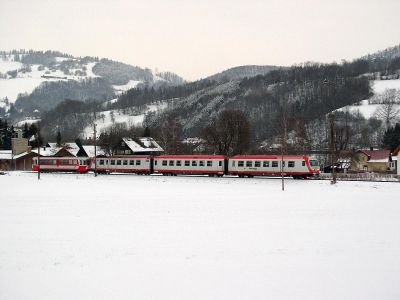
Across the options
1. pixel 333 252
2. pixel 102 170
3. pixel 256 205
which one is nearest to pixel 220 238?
pixel 333 252

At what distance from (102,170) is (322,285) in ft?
182

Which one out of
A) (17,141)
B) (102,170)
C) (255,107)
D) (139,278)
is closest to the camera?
(139,278)

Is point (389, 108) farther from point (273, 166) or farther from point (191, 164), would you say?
point (191, 164)

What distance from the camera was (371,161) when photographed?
8238cm

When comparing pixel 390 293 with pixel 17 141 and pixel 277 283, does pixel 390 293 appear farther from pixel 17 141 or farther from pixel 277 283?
pixel 17 141

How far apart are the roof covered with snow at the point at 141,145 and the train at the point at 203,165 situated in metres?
16.6

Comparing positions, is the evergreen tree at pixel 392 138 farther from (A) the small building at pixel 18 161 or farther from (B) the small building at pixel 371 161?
(A) the small building at pixel 18 161

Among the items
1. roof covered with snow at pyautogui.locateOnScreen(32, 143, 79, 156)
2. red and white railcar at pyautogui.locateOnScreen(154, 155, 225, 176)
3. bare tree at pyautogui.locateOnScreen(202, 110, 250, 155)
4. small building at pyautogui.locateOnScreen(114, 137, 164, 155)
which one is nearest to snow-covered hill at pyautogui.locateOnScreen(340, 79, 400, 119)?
small building at pyautogui.locateOnScreen(114, 137, 164, 155)

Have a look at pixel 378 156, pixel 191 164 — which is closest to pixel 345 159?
pixel 378 156

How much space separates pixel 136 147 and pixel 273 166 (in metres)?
40.0

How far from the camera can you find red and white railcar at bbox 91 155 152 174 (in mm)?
58969

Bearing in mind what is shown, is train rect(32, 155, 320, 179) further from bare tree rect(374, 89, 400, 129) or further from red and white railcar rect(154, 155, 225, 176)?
bare tree rect(374, 89, 400, 129)

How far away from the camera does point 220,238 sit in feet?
52.3

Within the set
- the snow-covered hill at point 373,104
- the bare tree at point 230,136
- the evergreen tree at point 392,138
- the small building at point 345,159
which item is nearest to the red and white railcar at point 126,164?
the bare tree at point 230,136
